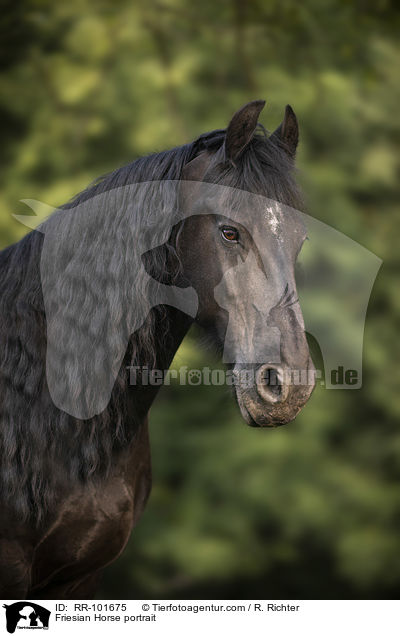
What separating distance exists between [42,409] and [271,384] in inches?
17.9

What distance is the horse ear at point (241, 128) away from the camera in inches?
42.1

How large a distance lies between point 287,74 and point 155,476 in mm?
1529

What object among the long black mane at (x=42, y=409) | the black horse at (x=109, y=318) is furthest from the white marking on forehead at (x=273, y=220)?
the long black mane at (x=42, y=409)

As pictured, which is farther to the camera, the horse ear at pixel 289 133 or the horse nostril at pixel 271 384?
the horse ear at pixel 289 133

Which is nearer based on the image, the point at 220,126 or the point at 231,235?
the point at 231,235

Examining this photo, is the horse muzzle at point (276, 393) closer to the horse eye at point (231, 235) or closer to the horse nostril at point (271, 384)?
the horse nostril at point (271, 384)

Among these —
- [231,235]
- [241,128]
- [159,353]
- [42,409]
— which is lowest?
[42,409]

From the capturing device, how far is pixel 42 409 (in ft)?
3.87

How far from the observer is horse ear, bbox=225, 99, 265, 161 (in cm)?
107

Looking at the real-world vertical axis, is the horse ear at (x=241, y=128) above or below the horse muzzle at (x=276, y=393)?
above

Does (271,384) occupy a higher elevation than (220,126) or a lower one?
lower

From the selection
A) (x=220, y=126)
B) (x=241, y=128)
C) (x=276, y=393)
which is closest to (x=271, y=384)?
(x=276, y=393)

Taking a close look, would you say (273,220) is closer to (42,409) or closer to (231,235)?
(231,235)

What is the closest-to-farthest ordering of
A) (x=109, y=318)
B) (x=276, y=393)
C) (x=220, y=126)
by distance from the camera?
1. (x=276, y=393)
2. (x=109, y=318)
3. (x=220, y=126)
